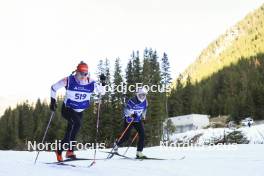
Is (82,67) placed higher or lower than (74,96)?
higher

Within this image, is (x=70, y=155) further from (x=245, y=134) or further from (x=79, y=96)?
(x=245, y=134)

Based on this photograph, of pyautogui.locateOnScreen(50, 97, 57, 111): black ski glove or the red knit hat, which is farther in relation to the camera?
the red knit hat

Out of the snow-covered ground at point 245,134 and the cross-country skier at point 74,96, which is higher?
the snow-covered ground at point 245,134

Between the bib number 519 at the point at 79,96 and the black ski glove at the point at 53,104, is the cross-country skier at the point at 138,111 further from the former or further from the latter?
the black ski glove at the point at 53,104

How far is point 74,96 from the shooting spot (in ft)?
31.5

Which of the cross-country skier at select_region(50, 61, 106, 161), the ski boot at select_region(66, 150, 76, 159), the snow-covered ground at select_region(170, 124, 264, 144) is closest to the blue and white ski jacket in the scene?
the cross-country skier at select_region(50, 61, 106, 161)

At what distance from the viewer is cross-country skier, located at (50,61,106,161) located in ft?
31.0

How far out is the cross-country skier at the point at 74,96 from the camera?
944 cm

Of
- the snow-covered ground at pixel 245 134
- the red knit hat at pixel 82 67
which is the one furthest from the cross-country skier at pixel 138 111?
the snow-covered ground at pixel 245 134
